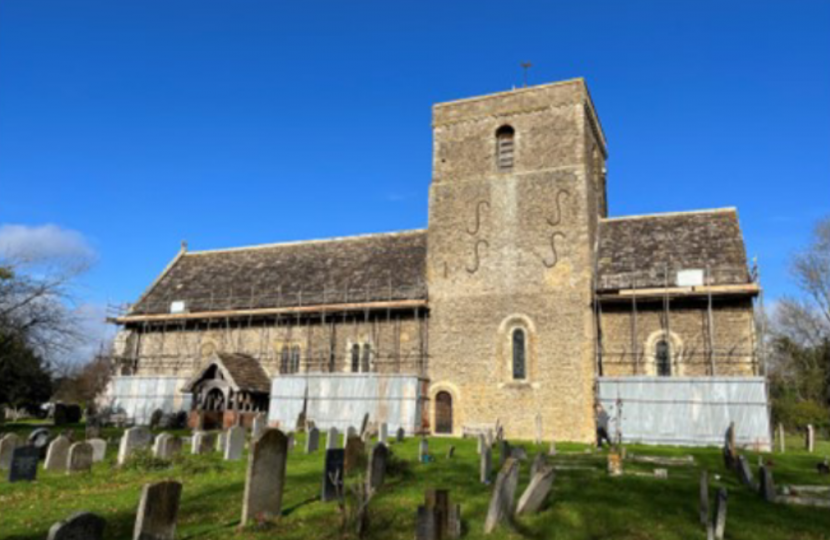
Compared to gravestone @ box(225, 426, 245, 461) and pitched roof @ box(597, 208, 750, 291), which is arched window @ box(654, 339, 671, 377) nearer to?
pitched roof @ box(597, 208, 750, 291)

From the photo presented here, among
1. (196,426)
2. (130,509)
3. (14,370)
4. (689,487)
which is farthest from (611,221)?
(14,370)

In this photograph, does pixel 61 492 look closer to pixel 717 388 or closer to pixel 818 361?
pixel 717 388

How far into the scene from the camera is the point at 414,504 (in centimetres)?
1052

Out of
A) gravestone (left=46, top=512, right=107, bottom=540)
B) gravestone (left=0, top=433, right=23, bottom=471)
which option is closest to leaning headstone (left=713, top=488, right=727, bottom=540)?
gravestone (left=46, top=512, right=107, bottom=540)

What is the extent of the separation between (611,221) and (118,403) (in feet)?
83.1

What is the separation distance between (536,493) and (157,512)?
5.50 metres

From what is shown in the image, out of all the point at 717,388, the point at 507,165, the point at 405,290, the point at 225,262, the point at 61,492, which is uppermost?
the point at 507,165

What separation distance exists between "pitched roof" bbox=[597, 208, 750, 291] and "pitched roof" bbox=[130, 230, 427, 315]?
8.22 meters

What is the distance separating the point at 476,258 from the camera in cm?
2683

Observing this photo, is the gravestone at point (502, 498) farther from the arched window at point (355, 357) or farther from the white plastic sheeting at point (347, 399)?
the arched window at point (355, 357)

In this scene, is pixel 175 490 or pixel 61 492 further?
pixel 61 492

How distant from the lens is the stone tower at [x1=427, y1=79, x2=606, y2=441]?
24297mm

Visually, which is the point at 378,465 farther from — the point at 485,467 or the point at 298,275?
the point at 298,275

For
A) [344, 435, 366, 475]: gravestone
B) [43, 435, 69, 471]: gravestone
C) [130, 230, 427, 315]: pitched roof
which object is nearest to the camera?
[344, 435, 366, 475]: gravestone
